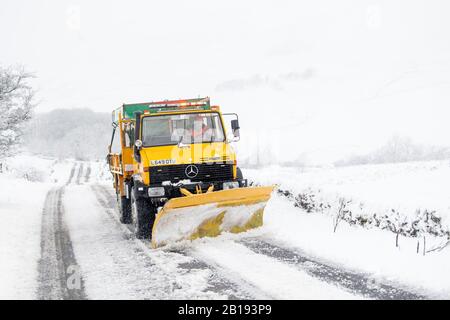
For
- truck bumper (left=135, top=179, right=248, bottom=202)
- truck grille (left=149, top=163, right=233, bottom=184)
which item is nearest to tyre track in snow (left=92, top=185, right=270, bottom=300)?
truck bumper (left=135, top=179, right=248, bottom=202)

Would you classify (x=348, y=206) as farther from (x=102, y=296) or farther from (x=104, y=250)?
(x=102, y=296)

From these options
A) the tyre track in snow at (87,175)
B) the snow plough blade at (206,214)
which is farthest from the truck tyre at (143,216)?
the tyre track in snow at (87,175)

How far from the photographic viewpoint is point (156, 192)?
27.9ft

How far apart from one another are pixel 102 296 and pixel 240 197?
3584 mm

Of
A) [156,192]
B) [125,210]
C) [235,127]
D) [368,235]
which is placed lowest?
[368,235]

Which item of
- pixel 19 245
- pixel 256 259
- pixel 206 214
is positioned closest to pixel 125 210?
pixel 19 245

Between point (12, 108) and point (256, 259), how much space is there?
12.0m

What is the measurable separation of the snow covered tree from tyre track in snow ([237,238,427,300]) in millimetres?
10364

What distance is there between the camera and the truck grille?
28.3 ft

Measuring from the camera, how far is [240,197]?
27.7ft

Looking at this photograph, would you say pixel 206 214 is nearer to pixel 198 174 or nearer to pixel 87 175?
pixel 198 174

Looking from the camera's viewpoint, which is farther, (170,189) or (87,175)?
(87,175)

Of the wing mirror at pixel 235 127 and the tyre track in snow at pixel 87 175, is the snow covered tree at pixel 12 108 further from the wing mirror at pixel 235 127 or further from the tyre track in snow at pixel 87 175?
the tyre track in snow at pixel 87 175
